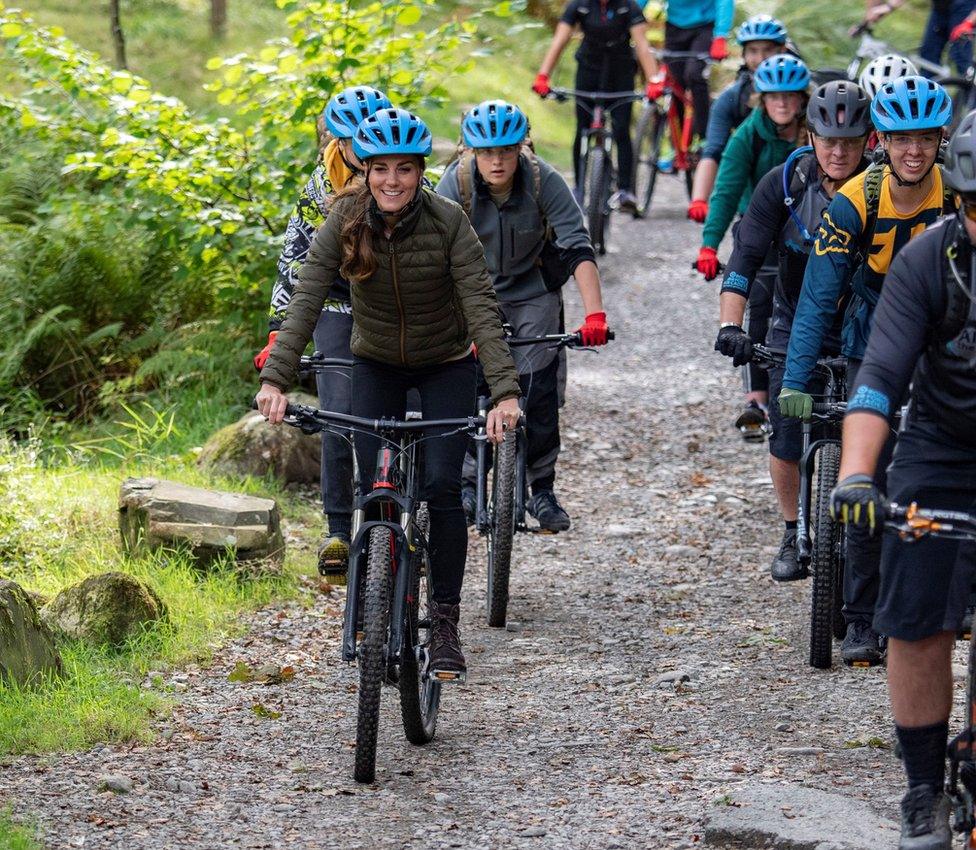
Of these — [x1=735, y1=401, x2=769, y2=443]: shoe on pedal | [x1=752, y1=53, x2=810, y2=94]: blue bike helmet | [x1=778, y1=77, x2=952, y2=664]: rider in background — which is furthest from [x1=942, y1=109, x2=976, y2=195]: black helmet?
[x1=735, y1=401, x2=769, y2=443]: shoe on pedal

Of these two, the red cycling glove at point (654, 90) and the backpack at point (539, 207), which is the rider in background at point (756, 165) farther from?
the red cycling glove at point (654, 90)

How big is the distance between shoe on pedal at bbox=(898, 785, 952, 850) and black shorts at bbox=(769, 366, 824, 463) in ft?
9.90

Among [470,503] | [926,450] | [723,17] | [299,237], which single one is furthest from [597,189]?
[926,450]

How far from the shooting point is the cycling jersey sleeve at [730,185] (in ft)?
27.5

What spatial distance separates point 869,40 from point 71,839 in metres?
14.0

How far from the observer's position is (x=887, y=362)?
410 centimetres

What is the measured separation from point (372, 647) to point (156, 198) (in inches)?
221

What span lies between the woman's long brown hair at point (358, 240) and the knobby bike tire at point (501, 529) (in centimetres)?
189

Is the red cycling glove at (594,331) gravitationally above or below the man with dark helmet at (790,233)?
below

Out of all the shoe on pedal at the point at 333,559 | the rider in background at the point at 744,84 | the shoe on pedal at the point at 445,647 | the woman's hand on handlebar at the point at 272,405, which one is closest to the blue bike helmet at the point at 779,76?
the rider in background at the point at 744,84

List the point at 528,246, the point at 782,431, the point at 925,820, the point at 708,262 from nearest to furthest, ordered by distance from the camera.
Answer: the point at 925,820 → the point at 782,431 → the point at 528,246 → the point at 708,262

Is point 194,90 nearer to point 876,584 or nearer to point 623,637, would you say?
point 623,637

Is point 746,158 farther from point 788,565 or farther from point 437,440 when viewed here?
point 437,440

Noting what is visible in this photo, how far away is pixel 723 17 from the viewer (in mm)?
14508
